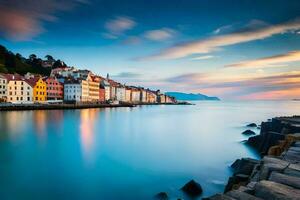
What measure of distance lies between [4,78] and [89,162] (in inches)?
2560

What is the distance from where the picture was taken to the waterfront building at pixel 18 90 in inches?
2935

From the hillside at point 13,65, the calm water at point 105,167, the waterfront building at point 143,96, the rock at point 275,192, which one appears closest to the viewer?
the rock at point 275,192

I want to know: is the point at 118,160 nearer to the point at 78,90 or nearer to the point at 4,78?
the point at 4,78

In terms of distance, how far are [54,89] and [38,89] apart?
26.6 ft

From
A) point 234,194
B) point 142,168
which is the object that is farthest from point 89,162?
point 234,194

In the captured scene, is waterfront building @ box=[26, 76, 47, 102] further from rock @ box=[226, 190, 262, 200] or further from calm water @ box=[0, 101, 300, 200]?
rock @ box=[226, 190, 262, 200]

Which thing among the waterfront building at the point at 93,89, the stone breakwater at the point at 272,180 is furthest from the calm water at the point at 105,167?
the waterfront building at the point at 93,89

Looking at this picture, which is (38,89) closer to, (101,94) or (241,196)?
(101,94)

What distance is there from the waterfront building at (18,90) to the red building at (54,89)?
902 centimetres

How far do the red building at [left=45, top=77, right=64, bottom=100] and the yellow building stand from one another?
92.3 inches

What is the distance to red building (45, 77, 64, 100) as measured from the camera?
8716cm

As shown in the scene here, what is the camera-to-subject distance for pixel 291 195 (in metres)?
5.19

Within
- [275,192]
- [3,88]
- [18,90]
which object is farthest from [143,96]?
[275,192]

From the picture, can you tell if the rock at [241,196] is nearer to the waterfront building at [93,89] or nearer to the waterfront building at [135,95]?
the waterfront building at [93,89]
